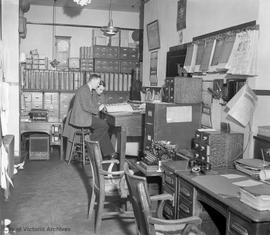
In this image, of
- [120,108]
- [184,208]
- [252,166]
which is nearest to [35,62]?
[120,108]

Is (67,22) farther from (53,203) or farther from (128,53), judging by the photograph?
(53,203)

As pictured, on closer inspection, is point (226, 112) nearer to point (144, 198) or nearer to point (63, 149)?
point (144, 198)

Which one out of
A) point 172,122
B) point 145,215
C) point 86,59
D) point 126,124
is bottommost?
point 145,215

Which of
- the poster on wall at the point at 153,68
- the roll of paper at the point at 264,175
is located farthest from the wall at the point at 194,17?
the roll of paper at the point at 264,175

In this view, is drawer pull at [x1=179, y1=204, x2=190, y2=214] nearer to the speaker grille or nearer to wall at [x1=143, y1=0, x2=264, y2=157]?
wall at [x1=143, y1=0, x2=264, y2=157]

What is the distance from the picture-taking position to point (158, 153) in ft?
11.4

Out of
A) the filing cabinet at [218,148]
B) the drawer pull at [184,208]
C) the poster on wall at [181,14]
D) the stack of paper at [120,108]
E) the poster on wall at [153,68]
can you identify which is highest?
the poster on wall at [181,14]

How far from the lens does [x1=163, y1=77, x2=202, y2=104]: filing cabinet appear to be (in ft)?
13.0

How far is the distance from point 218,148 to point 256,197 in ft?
3.39

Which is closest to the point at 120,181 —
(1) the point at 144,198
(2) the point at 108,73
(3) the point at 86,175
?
(1) the point at 144,198

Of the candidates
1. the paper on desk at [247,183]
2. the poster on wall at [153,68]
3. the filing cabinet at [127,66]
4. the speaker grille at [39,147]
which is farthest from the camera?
the filing cabinet at [127,66]

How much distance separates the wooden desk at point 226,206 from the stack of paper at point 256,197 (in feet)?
0.09

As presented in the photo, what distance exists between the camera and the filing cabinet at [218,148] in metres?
3.02

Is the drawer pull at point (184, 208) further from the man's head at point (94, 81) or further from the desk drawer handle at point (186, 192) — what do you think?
the man's head at point (94, 81)
